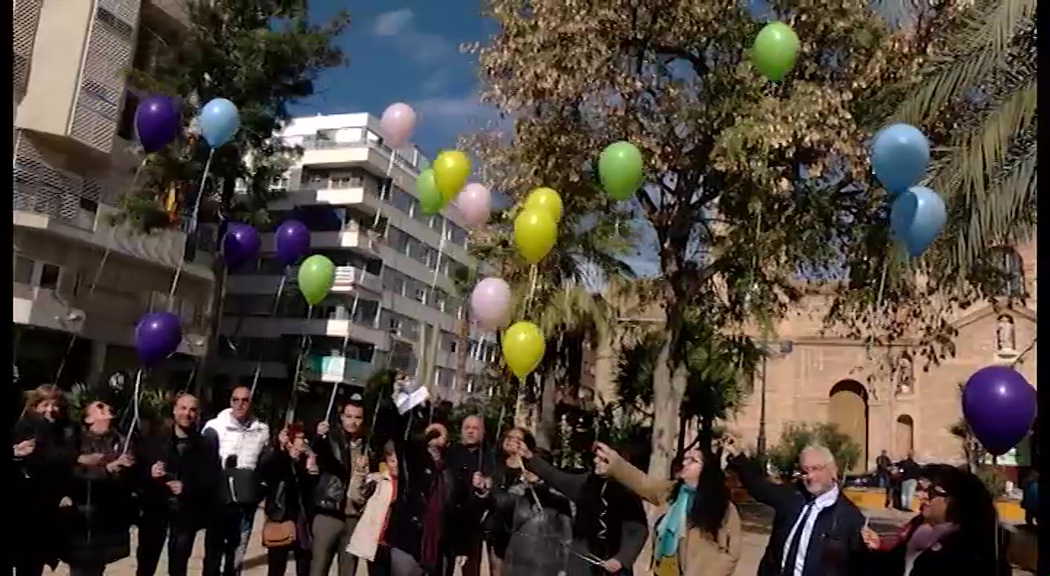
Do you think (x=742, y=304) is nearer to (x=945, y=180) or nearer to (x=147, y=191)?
(x=945, y=180)

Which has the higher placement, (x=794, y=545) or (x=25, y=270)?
(x=25, y=270)

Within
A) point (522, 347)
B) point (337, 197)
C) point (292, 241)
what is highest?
point (337, 197)

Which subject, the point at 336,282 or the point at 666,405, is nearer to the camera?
the point at 666,405

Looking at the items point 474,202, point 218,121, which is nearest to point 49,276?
point 218,121

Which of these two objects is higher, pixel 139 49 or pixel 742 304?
pixel 139 49

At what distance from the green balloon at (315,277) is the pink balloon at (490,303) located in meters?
1.48

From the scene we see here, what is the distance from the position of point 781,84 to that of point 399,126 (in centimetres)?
484

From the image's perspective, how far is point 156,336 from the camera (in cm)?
825

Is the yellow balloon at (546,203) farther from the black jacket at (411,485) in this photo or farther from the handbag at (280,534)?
the handbag at (280,534)

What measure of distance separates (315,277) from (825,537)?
6.10 metres

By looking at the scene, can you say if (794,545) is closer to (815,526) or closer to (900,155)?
(815,526)

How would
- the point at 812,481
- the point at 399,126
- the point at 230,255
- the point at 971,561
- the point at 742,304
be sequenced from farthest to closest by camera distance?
the point at 742,304, the point at 399,126, the point at 230,255, the point at 812,481, the point at 971,561

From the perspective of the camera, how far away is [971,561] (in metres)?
4.66
